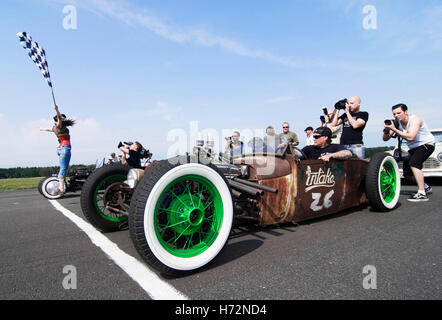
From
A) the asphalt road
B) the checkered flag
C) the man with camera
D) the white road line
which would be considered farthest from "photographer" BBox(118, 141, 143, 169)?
the man with camera

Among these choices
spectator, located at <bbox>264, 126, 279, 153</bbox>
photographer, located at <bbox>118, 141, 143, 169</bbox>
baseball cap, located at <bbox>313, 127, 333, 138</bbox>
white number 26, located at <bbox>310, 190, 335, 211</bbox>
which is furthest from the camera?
photographer, located at <bbox>118, 141, 143, 169</bbox>

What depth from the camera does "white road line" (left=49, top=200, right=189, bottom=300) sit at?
1.56 m

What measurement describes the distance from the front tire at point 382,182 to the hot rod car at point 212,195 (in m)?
0.01

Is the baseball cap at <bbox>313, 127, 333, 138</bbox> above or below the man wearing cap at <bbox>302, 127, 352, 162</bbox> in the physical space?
above

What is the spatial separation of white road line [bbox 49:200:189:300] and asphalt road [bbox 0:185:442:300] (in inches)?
1.6

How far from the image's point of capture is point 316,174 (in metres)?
3.04

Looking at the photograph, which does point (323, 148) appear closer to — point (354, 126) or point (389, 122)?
point (354, 126)

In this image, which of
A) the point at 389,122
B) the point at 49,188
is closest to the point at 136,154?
the point at 49,188

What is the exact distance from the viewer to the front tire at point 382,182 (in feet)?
11.7

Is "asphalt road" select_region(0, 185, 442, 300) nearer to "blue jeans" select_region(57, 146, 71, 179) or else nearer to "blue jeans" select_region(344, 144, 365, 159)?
"blue jeans" select_region(344, 144, 365, 159)

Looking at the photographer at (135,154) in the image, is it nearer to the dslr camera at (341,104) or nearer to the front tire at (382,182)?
the dslr camera at (341,104)

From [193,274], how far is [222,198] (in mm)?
608
